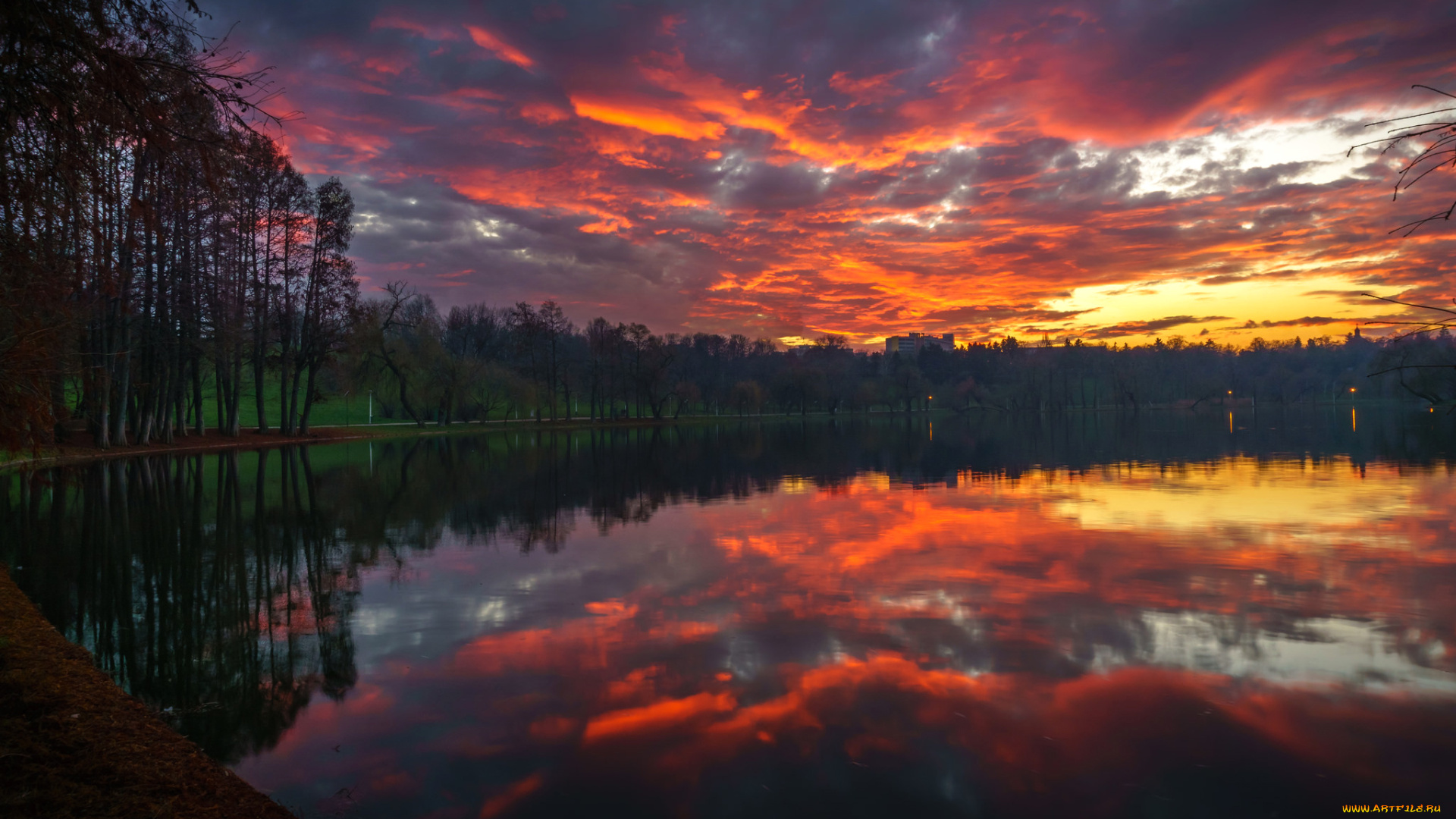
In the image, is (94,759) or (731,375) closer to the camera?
(94,759)

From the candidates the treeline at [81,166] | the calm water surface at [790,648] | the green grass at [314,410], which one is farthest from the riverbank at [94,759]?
the green grass at [314,410]

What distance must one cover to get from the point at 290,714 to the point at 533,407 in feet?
253

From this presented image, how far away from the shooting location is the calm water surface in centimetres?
548

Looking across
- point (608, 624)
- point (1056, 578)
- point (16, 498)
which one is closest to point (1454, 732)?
point (1056, 578)

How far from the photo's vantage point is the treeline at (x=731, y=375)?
68688 mm

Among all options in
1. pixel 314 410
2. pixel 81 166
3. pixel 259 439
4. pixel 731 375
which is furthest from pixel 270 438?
pixel 731 375

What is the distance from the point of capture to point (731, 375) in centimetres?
14238

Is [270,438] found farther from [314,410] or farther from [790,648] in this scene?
[314,410]

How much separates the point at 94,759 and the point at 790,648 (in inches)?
222

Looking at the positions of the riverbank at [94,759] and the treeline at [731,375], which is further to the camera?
the treeline at [731,375]

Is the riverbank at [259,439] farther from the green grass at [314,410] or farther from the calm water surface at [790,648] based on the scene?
the green grass at [314,410]

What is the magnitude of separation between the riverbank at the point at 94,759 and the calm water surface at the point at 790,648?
0.44m

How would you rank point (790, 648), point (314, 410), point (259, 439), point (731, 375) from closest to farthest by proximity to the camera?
point (790, 648) < point (259, 439) < point (314, 410) < point (731, 375)

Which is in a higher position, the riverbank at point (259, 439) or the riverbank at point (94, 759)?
the riverbank at point (259, 439)
